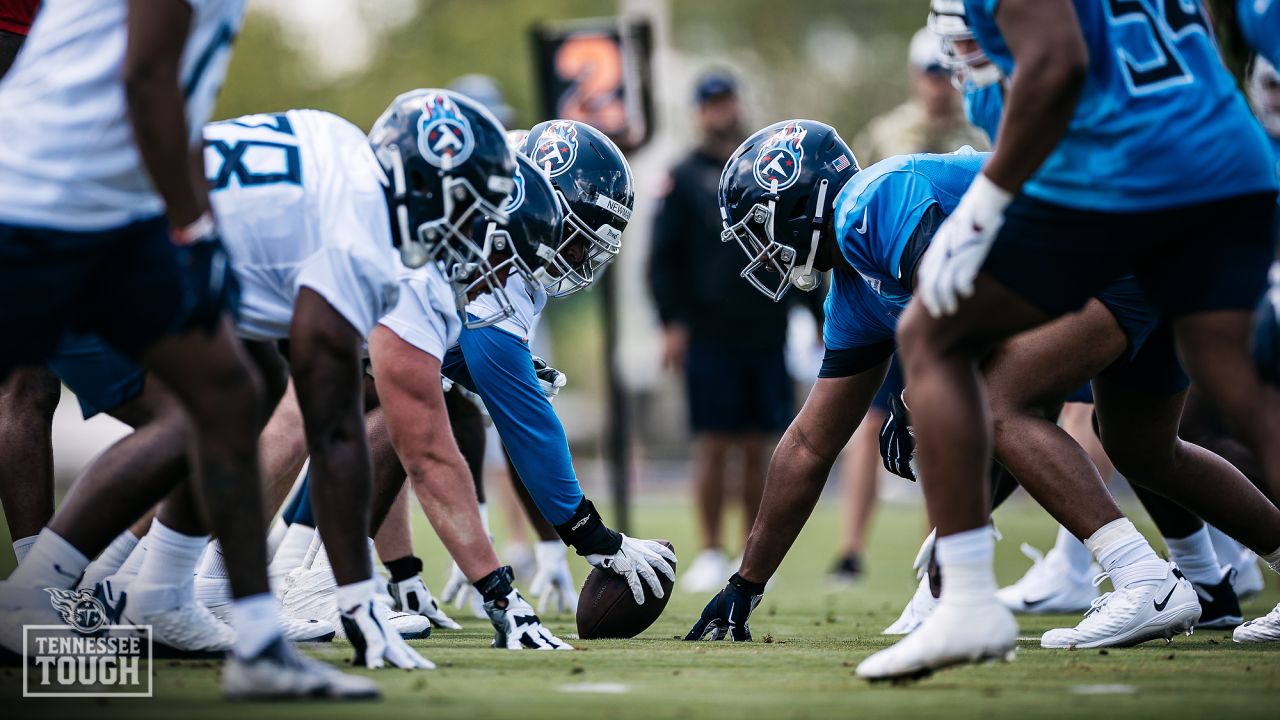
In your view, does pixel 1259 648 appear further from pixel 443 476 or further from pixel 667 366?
pixel 667 366

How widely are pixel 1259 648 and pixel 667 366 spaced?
5812 mm

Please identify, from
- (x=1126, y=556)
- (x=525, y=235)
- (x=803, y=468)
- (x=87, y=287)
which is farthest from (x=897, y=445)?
(x=87, y=287)

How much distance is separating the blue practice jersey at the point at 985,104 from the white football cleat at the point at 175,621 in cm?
283

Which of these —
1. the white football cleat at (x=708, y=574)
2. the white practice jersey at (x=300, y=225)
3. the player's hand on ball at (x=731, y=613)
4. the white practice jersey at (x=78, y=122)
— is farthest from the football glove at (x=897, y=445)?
the white practice jersey at (x=78, y=122)

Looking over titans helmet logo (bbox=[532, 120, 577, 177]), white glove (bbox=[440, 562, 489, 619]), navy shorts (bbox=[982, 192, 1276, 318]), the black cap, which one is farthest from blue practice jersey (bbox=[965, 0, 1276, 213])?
the black cap

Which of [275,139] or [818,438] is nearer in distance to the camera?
[275,139]

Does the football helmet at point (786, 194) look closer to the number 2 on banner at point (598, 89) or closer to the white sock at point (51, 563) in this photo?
the white sock at point (51, 563)

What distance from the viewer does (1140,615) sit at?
4.77 meters

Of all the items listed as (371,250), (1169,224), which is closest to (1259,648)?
(1169,224)

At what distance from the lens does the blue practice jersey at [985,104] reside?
480cm

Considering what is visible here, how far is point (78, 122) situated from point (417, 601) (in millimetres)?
2824

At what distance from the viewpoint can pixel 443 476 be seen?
4.87 meters

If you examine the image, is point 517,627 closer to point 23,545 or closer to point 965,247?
point 23,545

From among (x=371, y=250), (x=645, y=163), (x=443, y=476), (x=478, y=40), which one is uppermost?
(x=478, y=40)
